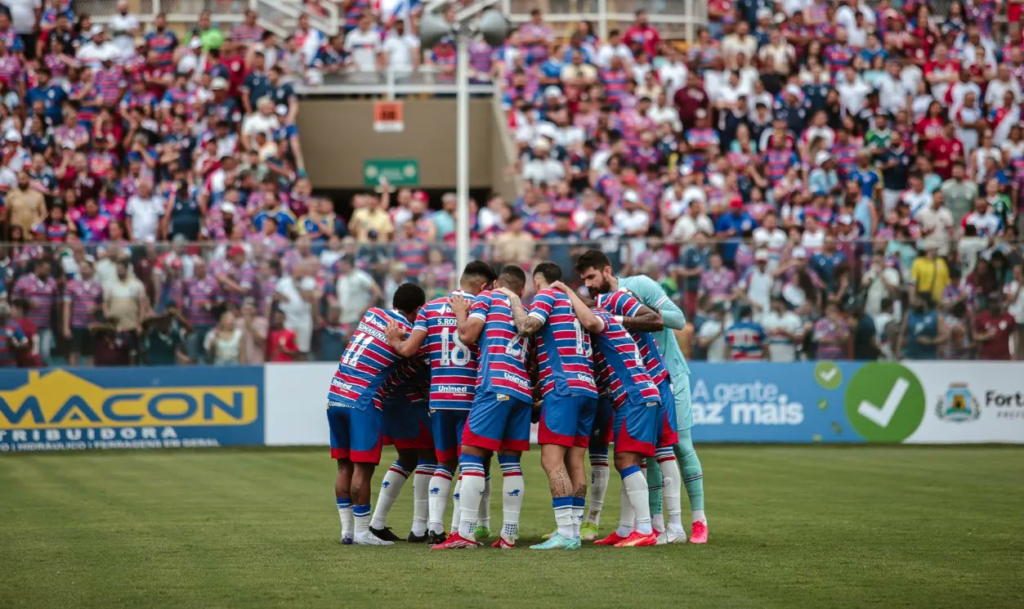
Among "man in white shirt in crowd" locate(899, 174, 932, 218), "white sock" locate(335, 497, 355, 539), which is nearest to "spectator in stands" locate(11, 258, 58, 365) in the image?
"white sock" locate(335, 497, 355, 539)

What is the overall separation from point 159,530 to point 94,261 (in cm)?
1029

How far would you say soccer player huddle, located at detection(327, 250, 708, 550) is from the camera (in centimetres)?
1095

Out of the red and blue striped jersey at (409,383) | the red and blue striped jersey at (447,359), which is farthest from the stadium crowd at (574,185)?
the red and blue striped jersey at (447,359)

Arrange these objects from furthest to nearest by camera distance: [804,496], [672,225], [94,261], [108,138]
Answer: [108,138] < [672,225] < [94,261] < [804,496]

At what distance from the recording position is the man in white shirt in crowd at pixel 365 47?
30109mm

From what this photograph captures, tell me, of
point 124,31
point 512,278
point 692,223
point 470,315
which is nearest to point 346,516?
point 470,315

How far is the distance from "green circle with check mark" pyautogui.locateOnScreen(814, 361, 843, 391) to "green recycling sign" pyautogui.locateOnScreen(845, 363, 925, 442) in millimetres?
208

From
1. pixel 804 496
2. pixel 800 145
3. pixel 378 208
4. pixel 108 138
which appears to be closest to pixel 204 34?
pixel 108 138

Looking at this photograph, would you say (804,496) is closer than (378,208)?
Yes

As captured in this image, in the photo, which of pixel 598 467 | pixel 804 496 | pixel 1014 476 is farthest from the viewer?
pixel 1014 476

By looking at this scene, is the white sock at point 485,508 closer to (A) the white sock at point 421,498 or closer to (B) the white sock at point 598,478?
(A) the white sock at point 421,498

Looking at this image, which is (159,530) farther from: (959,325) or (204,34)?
(204,34)

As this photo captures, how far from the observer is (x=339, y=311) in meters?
22.2

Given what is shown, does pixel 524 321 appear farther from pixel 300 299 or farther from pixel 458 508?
pixel 300 299
